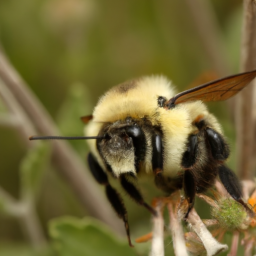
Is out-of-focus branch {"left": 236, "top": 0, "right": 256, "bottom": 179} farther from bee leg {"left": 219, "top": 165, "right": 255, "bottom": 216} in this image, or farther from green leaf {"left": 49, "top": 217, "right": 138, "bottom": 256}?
green leaf {"left": 49, "top": 217, "right": 138, "bottom": 256}

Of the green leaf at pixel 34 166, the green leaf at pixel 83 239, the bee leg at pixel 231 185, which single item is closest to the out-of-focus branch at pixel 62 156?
the green leaf at pixel 34 166

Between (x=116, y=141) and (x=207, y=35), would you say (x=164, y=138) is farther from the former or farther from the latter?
(x=207, y=35)

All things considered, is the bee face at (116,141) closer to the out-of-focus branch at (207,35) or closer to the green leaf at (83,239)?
the green leaf at (83,239)

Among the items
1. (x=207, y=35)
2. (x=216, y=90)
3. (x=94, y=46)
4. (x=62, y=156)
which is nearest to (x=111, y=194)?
(x=216, y=90)

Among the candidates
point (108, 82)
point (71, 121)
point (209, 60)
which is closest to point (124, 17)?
point (108, 82)

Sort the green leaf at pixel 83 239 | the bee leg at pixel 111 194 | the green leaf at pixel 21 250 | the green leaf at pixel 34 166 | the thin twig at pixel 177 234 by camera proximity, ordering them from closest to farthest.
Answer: the thin twig at pixel 177 234 → the bee leg at pixel 111 194 → the green leaf at pixel 83 239 → the green leaf at pixel 34 166 → the green leaf at pixel 21 250

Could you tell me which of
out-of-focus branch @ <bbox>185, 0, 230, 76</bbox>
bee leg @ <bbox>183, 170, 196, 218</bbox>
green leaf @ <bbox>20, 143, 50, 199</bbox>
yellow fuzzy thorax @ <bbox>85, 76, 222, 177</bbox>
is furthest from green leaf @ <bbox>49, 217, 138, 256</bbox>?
out-of-focus branch @ <bbox>185, 0, 230, 76</bbox>

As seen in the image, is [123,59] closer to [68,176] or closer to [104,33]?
[104,33]

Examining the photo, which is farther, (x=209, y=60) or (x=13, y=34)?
(x=13, y=34)
